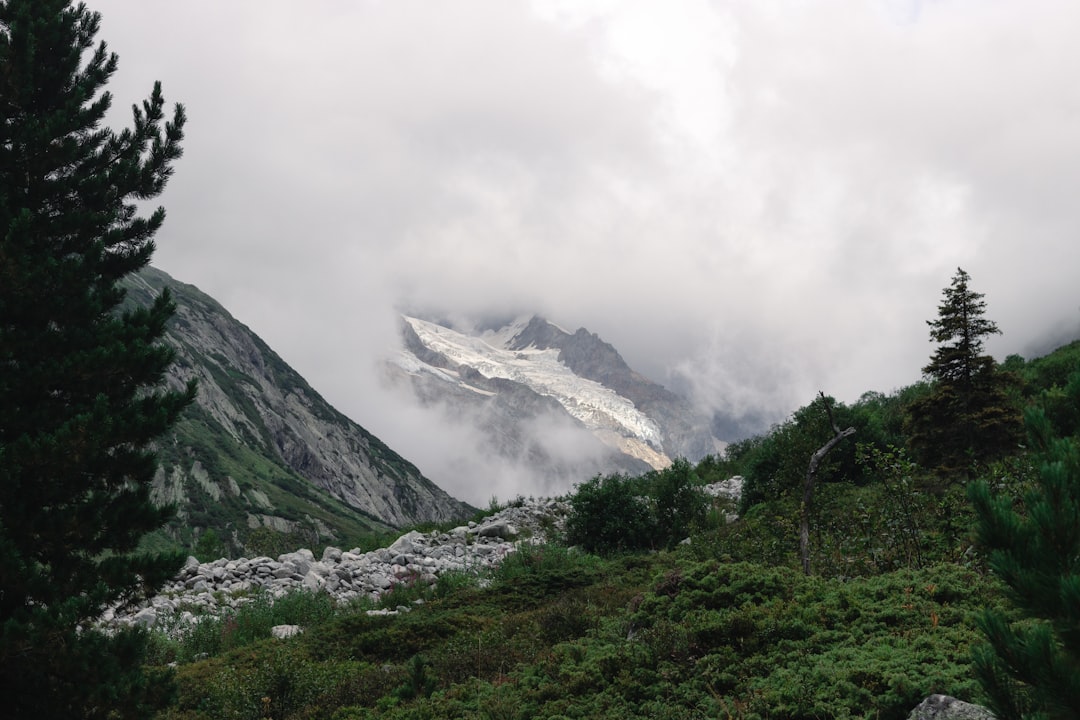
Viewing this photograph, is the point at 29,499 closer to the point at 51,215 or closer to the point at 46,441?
the point at 46,441

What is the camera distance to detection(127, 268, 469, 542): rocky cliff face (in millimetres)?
116250

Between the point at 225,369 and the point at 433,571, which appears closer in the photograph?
the point at 433,571

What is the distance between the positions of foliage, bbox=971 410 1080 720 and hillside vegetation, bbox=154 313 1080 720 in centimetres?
3

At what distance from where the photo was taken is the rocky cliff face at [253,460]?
116250 millimetres

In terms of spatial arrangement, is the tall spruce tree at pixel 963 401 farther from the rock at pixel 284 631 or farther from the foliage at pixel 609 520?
the rock at pixel 284 631

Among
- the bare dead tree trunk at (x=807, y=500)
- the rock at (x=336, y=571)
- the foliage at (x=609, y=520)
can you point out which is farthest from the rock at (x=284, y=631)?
the bare dead tree trunk at (x=807, y=500)

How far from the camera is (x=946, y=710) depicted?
16.4ft

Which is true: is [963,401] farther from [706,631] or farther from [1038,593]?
[1038,593]

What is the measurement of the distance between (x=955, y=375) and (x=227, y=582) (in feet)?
72.7

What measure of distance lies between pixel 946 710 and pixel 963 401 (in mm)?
13969

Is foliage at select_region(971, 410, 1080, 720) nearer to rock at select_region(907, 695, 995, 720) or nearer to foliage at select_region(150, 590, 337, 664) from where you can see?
rock at select_region(907, 695, 995, 720)

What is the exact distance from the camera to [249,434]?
15988 centimetres

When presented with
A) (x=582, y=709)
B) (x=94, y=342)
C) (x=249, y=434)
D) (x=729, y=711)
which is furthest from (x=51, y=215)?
(x=249, y=434)

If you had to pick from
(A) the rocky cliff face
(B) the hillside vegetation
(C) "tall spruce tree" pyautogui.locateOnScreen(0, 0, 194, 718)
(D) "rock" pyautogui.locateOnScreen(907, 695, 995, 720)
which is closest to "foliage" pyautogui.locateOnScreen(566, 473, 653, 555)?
(B) the hillside vegetation
